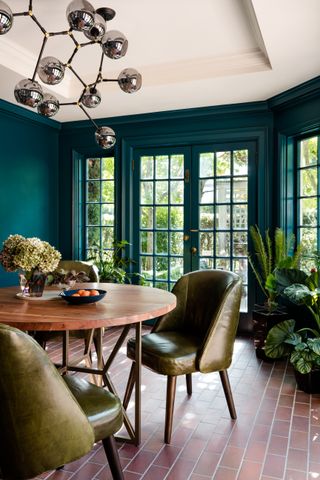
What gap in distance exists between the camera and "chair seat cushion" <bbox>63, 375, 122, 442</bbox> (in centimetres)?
166

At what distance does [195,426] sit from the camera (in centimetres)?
265

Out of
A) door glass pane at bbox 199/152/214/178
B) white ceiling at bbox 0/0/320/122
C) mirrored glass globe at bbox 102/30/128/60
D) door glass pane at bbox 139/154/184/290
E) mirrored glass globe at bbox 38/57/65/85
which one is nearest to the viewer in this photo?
mirrored glass globe at bbox 102/30/128/60

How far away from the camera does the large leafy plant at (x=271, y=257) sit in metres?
3.93

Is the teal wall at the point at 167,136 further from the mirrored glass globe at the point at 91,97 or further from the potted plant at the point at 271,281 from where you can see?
the mirrored glass globe at the point at 91,97

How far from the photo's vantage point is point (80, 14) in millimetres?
2070

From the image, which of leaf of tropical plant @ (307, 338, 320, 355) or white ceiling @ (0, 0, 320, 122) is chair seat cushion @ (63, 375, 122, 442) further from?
white ceiling @ (0, 0, 320, 122)

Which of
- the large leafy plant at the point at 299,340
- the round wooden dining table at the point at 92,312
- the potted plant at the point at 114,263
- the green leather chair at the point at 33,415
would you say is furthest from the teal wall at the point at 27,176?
the green leather chair at the point at 33,415

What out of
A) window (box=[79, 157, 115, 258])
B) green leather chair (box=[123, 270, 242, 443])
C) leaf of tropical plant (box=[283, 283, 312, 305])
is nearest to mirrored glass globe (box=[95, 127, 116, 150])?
green leather chair (box=[123, 270, 242, 443])

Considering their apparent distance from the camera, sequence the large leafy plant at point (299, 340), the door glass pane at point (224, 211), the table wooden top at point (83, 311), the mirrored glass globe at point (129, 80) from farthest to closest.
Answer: the door glass pane at point (224, 211)
the large leafy plant at point (299, 340)
the mirrored glass globe at point (129, 80)
the table wooden top at point (83, 311)

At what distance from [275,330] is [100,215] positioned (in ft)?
9.95

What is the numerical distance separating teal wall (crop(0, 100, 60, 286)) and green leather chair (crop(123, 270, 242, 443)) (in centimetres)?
259

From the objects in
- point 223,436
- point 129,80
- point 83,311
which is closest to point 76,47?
point 129,80

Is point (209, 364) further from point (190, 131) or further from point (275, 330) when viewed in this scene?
point (190, 131)

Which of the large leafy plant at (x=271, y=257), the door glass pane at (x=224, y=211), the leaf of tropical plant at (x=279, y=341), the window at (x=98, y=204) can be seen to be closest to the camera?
the leaf of tropical plant at (x=279, y=341)
